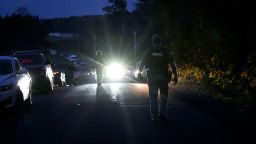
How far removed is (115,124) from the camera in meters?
12.1

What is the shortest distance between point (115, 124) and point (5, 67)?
5.01 metres

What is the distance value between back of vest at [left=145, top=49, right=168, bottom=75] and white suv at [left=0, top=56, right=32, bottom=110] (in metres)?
3.73

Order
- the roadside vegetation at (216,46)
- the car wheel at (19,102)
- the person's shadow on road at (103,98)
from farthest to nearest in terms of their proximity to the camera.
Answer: the roadside vegetation at (216,46) < the person's shadow on road at (103,98) < the car wheel at (19,102)

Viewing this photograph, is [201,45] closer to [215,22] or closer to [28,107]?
[215,22]

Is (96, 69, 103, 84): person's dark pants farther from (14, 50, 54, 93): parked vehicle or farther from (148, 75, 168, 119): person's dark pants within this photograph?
(148, 75, 168, 119): person's dark pants

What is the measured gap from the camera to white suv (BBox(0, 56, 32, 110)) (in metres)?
14.2

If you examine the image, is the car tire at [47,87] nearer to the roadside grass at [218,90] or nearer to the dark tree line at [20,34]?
the roadside grass at [218,90]

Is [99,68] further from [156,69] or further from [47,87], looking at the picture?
[156,69]

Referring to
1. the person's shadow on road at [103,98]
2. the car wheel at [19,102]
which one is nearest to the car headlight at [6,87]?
the car wheel at [19,102]

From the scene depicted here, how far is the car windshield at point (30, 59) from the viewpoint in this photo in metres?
23.7

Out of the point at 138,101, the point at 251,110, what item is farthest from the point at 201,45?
the point at 251,110

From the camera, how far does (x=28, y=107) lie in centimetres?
1630

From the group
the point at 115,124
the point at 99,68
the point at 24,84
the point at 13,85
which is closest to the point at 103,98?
the point at 24,84

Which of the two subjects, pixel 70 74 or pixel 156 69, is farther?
pixel 70 74
